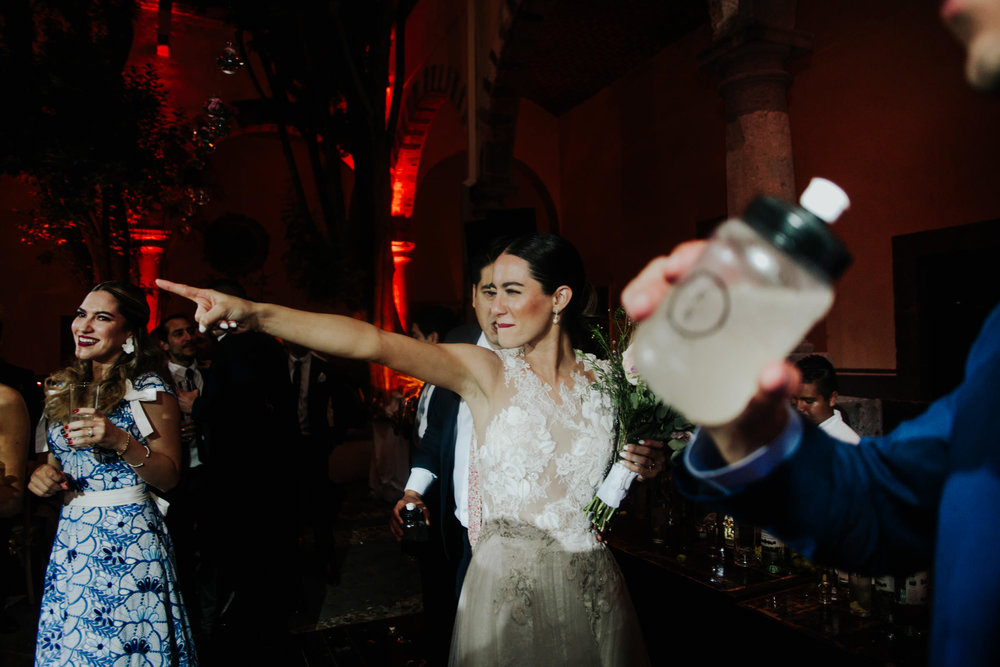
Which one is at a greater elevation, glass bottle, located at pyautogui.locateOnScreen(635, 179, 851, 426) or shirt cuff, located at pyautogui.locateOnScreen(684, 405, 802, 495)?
glass bottle, located at pyautogui.locateOnScreen(635, 179, 851, 426)

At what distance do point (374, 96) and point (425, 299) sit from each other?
6.81m

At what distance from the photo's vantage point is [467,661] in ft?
6.63

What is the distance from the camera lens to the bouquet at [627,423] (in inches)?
82.6

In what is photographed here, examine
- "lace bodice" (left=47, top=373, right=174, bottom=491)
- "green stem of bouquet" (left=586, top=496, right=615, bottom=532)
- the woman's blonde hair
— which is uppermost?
the woman's blonde hair

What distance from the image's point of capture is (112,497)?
8.42ft

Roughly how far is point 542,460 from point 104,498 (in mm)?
1862

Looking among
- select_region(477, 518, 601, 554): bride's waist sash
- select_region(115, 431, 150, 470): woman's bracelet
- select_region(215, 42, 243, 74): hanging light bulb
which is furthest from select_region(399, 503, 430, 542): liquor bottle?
select_region(215, 42, 243, 74): hanging light bulb

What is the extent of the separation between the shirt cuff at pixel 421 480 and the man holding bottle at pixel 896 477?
2136 mm

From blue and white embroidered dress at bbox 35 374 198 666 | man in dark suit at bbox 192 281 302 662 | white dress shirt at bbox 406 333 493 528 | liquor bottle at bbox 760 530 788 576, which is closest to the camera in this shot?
blue and white embroidered dress at bbox 35 374 198 666

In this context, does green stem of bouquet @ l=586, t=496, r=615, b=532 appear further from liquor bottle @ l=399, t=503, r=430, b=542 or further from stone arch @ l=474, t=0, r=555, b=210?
stone arch @ l=474, t=0, r=555, b=210

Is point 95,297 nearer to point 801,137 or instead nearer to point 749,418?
point 749,418

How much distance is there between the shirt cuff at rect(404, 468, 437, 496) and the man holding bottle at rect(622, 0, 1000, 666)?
2136 mm

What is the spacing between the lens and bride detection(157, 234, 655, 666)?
6.58ft

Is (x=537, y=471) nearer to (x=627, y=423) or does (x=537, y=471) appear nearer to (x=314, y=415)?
(x=627, y=423)
